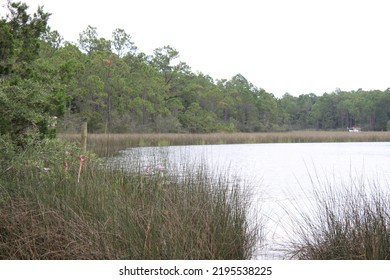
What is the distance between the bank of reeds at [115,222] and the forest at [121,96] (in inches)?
60.9

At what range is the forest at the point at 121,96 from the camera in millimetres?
7133

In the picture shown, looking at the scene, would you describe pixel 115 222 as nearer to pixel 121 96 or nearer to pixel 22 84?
pixel 22 84

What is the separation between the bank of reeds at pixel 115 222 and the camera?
3459 millimetres

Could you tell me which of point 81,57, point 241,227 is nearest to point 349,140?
point 81,57

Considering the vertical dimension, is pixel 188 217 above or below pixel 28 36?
below

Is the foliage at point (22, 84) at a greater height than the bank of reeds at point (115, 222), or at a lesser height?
greater

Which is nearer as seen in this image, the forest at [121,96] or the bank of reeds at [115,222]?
the bank of reeds at [115,222]

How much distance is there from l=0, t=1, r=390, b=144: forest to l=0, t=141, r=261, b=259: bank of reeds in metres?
1.55

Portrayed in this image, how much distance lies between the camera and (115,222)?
3.66m

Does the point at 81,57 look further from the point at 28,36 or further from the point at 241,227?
the point at 241,227

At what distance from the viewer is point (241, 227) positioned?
4.18 m

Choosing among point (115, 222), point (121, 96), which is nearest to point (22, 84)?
point (115, 222)

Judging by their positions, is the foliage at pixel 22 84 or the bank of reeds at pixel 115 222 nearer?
the bank of reeds at pixel 115 222
